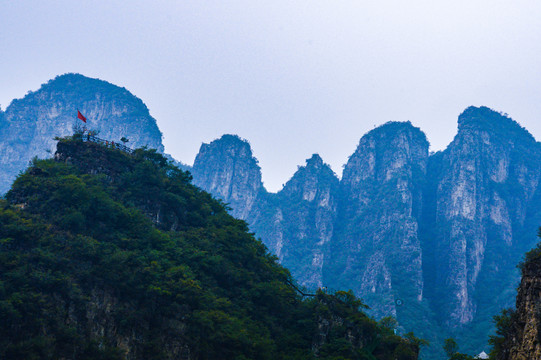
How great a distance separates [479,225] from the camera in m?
92.4

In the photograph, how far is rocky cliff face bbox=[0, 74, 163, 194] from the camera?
112000 millimetres

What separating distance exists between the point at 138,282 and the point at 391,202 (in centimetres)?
8327

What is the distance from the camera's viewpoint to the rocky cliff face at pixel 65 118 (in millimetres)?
112000

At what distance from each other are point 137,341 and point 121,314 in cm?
169

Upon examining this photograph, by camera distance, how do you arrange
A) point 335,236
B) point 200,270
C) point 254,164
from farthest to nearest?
point 254,164 < point 335,236 < point 200,270

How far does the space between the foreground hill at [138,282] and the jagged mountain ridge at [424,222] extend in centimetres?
4820

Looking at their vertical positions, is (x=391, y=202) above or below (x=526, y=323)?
above

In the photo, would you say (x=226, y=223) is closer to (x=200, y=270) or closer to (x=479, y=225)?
(x=200, y=270)

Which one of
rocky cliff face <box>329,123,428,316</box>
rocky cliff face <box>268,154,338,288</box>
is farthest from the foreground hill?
rocky cliff face <box>268,154,338,288</box>

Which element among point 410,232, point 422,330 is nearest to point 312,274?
point 410,232

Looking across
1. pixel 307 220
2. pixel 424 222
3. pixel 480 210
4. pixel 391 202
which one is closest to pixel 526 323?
pixel 480 210

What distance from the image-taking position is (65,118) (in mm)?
118500

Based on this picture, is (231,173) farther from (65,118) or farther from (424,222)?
(424,222)

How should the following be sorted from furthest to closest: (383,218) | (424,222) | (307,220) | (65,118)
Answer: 1. (65,118)
2. (307,220)
3. (424,222)
4. (383,218)
